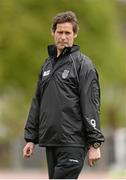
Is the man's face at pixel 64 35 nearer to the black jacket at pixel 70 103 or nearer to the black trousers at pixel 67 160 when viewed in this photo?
the black jacket at pixel 70 103

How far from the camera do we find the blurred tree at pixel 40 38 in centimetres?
2303

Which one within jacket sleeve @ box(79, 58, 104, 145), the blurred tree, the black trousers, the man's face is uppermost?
the man's face

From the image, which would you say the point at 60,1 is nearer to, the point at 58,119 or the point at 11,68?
the point at 11,68

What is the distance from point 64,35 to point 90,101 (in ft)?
1.81

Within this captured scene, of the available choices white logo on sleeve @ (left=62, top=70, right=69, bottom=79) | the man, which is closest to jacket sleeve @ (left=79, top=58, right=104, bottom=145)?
the man

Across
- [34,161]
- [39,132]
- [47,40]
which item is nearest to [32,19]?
[47,40]

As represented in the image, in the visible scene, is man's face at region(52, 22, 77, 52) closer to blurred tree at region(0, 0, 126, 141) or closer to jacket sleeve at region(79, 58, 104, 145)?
jacket sleeve at region(79, 58, 104, 145)

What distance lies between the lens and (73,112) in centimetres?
673

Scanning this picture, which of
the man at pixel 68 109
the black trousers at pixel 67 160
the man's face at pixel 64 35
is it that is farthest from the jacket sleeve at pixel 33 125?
the man's face at pixel 64 35

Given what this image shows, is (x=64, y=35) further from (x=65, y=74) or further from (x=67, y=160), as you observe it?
(x=67, y=160)

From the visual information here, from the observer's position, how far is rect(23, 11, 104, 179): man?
6.71 metres

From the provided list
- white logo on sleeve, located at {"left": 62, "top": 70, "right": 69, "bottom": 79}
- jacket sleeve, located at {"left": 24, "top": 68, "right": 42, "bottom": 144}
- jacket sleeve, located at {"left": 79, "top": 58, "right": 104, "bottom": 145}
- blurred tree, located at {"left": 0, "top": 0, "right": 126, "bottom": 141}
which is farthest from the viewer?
blurred tree, located at {"left": 0, "top": 0, "right": 126, "bottom": 141}

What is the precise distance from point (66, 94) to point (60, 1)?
16826 millimetres

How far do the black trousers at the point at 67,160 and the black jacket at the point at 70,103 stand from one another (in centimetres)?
5
